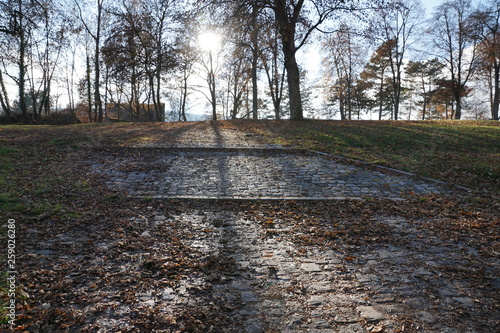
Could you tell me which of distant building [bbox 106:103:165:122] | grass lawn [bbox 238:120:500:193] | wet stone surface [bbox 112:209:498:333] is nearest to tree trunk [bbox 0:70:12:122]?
distant building [bbox 106:103:165:122]

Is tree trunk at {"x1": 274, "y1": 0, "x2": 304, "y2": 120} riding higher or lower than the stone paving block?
higher

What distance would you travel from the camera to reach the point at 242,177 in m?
8.11

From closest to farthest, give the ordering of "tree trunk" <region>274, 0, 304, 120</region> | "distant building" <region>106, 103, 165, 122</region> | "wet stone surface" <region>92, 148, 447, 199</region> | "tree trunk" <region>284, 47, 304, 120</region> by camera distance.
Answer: "wet stone surface" <region>92, 148, 447, 199</region>
"tree trunk" <region>274, 0, 304, 120</region>
"tree trunk" <region>284, 47, 304, 120</region>
"distant building" <region>106, 103, 165, 122</region>

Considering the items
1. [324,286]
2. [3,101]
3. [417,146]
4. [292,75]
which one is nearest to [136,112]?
[3,101]

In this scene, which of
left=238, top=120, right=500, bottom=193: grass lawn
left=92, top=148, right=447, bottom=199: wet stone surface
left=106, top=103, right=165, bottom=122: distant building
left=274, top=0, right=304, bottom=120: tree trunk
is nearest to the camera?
left=92, top=148, right=447, bottom=199: wet stone surface

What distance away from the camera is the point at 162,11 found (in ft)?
82.8

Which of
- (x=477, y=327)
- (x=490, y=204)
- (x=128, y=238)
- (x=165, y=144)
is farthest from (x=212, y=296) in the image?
(x=165, y=144)

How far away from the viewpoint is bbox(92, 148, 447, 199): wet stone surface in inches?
278

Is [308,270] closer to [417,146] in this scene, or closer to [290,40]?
[417,146]

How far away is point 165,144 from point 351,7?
474 inches

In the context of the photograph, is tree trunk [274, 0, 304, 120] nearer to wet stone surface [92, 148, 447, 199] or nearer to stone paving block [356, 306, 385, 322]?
wet stone surface [92, 148, 447, 199]

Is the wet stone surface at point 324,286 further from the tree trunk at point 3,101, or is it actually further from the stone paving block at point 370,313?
the tree trunk at point 3,101

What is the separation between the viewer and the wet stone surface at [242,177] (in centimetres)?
705

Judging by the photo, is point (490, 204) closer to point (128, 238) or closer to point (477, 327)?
point (477, 327)
